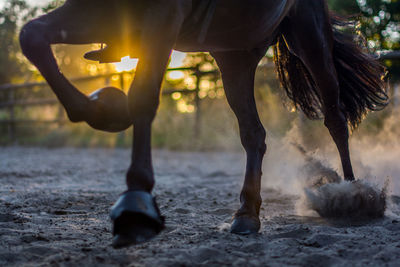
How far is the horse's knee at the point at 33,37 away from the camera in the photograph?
1586 millimetres

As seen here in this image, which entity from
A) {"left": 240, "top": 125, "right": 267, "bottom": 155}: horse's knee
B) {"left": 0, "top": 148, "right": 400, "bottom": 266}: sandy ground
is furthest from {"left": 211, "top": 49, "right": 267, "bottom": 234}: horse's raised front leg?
{"left": 0, "top": 148, "right": 400, "bottom": 266}: sandy ground

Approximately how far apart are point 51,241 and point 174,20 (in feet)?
3.62

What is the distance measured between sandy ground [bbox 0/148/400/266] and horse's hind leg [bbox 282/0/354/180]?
655 millimetres

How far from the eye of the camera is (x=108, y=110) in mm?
1763

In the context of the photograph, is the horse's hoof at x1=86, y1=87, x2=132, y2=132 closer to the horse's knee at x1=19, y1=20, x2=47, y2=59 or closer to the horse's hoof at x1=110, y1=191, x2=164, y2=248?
the horse's knee at x1=19, y1=20, x2=47, y2=59

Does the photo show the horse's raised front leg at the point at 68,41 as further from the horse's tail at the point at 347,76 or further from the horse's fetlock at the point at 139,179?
the horse's tail at the point at 347,76

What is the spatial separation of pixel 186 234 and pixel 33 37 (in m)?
1.11

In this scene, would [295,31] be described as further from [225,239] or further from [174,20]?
[225,239]

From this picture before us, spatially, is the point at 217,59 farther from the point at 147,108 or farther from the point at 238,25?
the point at 147,108

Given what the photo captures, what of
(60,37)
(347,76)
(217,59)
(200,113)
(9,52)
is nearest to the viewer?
(60,37)

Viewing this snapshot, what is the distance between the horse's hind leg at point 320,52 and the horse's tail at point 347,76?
16 cm

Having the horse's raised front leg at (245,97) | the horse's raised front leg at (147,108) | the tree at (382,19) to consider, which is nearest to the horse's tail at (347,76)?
the horse's raised front leg at (245,97)

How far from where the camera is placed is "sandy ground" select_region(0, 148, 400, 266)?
4.87 ft

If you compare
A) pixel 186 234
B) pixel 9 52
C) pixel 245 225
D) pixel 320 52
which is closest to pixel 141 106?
pixel 186 234
